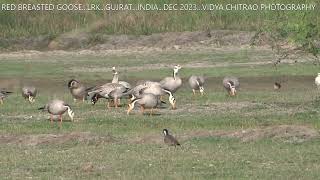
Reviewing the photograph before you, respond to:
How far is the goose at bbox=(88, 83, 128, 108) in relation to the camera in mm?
25145

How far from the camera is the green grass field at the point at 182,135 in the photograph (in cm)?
1488

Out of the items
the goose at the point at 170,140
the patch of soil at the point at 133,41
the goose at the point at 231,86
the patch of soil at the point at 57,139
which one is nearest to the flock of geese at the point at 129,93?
the goose at the point at 231,86

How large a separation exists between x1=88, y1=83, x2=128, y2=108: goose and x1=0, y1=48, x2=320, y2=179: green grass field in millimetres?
319

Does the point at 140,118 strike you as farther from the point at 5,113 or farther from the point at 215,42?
the point at 215,42

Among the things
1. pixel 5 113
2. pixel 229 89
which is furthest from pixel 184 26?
pixel 5 113

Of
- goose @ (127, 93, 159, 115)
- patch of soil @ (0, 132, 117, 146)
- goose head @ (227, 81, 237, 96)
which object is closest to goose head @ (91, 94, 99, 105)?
goose @ (127, 93, 159, 115)

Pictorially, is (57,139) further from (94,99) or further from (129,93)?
(94,99)

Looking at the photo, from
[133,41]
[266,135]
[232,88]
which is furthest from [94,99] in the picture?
[133,41]

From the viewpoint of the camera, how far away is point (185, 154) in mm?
16609

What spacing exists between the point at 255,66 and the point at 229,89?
9.49 m

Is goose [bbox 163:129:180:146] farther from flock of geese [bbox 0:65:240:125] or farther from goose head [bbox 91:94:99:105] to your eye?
goose head [bbox 91:94:99:105]

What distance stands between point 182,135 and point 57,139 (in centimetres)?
236

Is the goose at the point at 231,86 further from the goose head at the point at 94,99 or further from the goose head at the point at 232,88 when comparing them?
the goose head at the point at 94,99

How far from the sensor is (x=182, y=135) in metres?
19.4
